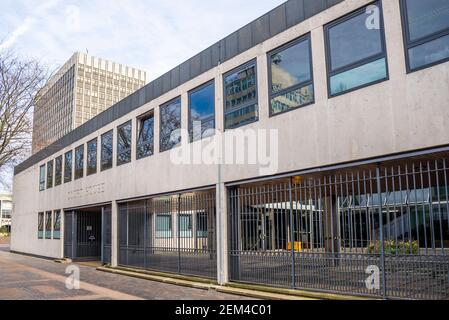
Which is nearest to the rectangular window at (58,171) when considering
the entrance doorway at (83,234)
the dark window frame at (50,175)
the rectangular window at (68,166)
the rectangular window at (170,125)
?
the dark window frame at (50,175)

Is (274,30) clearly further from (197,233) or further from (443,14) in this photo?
(197,233)

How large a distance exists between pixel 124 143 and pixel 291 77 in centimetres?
948

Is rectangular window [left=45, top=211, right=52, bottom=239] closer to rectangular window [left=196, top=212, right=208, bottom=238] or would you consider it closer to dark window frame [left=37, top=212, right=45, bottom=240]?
dark window frame [left=37, top=212, right=45, bottom=240]

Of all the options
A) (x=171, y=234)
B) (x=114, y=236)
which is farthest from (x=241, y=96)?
(x=114, y=236)

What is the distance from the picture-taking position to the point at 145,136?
1644cm

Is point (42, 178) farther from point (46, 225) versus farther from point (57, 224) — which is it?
point (57, 224)

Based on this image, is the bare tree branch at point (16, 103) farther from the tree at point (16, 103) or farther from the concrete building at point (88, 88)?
the concrete building at point (88, 88)

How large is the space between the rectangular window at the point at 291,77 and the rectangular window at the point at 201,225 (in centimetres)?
412

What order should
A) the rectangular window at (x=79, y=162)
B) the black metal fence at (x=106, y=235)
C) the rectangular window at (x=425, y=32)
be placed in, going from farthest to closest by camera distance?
the rectangular window at (x=79, y=162), the black metal fence at (x=106, y=235), the rectangular window at (x=425, y=32)

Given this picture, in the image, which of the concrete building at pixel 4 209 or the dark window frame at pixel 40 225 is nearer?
the dark window frame at pixel 40 225

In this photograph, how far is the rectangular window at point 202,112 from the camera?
42.3 ft

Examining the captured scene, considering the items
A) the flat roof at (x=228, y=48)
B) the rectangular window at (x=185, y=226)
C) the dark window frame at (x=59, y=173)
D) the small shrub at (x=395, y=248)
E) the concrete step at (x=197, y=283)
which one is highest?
the flat roof at (x=228, y=48)

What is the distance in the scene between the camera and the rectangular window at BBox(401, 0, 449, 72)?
7.62 metres

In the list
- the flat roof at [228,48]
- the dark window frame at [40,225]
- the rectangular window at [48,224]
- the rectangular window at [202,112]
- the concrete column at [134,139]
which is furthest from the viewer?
the dark window frame at [40,225]
